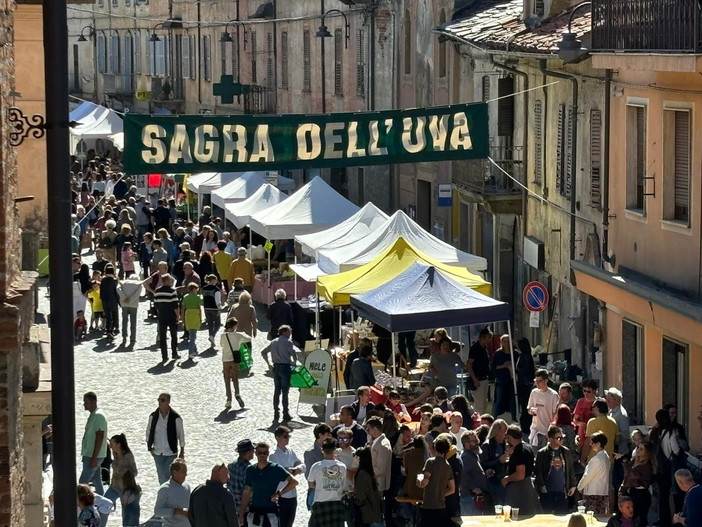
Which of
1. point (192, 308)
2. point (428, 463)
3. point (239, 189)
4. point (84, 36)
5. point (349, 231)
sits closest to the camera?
point (428, 463)

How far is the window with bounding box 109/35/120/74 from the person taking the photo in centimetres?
7294

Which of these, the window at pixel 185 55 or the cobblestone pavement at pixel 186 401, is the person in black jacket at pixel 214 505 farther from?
the window at pixel 185 55

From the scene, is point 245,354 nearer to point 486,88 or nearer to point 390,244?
point 390,244

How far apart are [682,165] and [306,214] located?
34.9 feet

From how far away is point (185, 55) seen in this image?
205ft

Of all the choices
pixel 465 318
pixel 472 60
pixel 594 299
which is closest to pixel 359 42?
pixel 472 60

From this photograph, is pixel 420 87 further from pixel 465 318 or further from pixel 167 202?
pixel 465 318

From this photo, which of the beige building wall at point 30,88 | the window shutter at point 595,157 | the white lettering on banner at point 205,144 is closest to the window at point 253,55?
the window shutter at point 595,157

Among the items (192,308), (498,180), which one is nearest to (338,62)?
(498,180)

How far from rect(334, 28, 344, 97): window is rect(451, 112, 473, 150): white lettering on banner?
25840 millimetres

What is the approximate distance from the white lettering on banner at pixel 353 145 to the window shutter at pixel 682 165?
3761mm

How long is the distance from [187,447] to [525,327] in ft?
31.4

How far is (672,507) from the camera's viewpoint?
15344 millimetres

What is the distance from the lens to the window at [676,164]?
18578 millimetres
